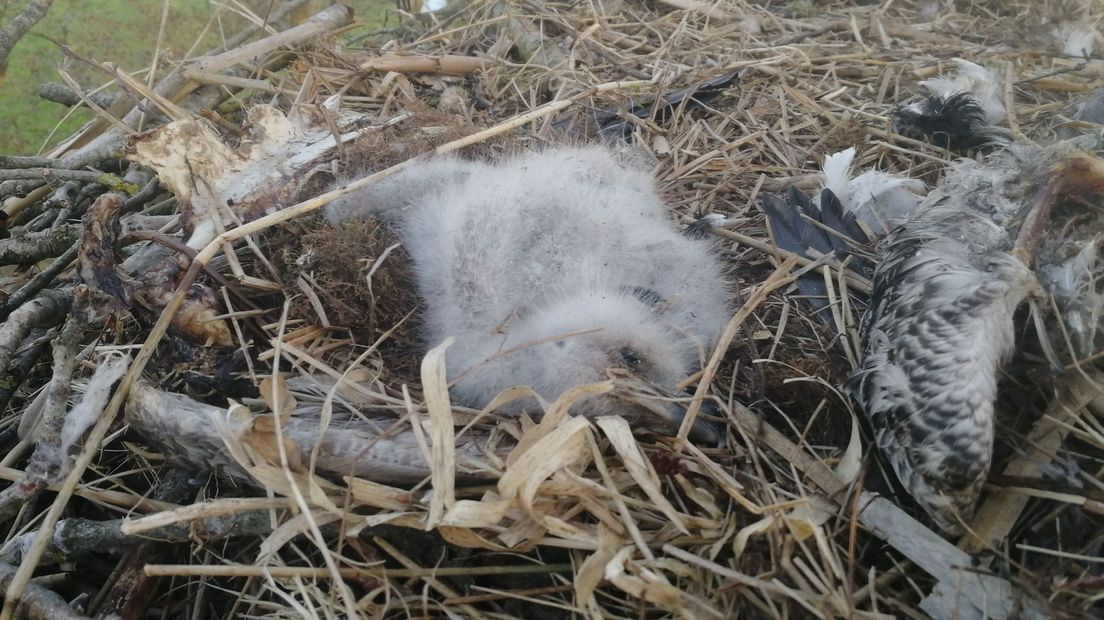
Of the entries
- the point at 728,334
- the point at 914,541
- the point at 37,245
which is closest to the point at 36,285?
the point at 37,245

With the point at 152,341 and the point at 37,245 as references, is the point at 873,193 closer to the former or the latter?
the point at 152,341

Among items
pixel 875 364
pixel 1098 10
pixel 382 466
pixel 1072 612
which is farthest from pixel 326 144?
pixel 1098 10

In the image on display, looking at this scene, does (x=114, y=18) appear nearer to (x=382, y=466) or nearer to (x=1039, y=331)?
(x=382, y=466)

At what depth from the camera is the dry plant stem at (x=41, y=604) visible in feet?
3.89

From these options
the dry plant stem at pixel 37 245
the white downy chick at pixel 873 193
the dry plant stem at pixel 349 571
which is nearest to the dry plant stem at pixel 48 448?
the dry plant stem at pixel 349 571

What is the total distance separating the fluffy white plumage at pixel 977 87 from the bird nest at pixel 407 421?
0.11m

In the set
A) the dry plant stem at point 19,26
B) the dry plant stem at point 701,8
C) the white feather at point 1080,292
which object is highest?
the dry plant stem at point 19,26

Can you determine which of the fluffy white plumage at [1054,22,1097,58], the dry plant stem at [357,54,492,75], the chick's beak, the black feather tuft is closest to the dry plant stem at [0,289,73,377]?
the dry plant stem at [357,54,492,75]

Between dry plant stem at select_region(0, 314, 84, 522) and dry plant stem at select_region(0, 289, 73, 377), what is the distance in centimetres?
14

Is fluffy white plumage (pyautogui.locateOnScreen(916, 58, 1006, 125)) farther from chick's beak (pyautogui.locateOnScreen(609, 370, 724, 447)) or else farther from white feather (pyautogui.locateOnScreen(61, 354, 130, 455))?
white feather (pyautogui.locateOnScreen(61, 354, 130, 455))

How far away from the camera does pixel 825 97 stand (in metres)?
2.19

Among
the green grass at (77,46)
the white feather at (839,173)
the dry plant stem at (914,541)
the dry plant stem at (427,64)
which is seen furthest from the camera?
the green grass at (77,46)

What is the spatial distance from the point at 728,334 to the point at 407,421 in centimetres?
63

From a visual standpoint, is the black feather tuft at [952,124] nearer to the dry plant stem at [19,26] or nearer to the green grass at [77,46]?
the dry plant stem at [19,26]
